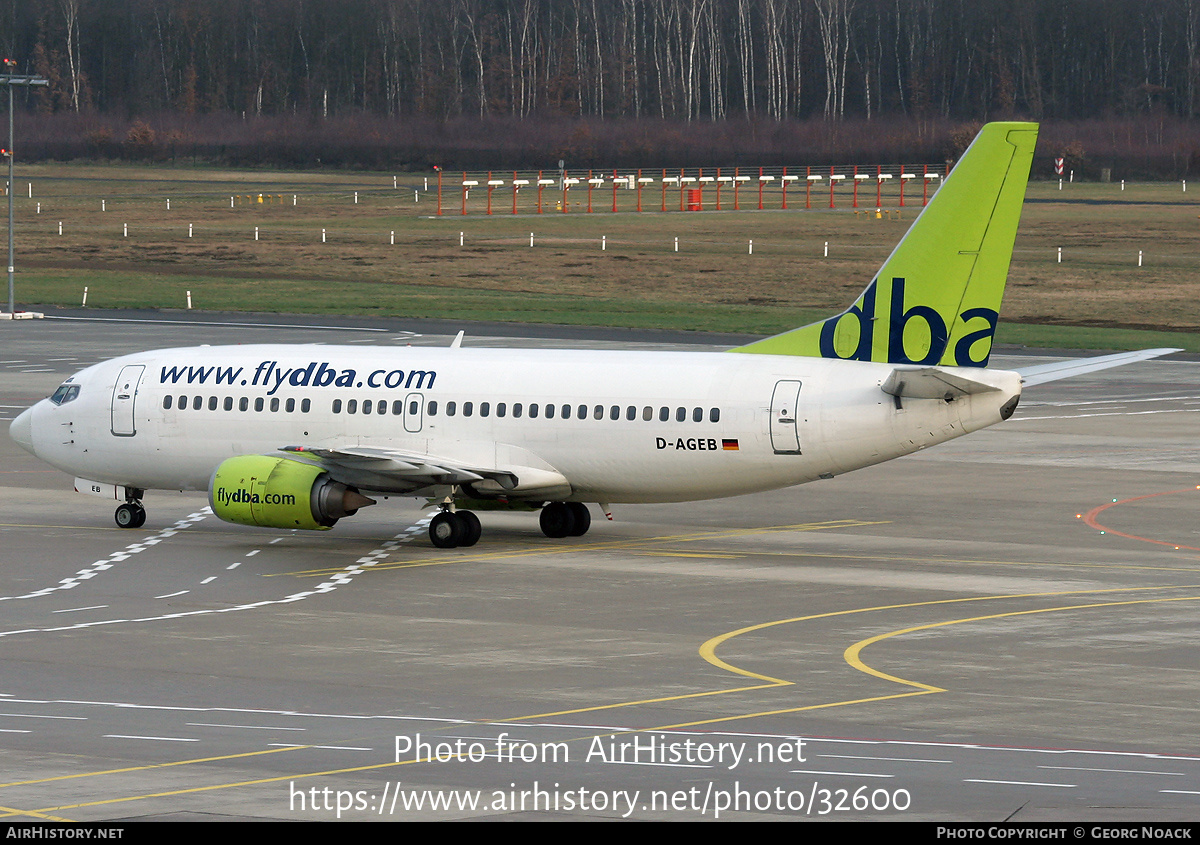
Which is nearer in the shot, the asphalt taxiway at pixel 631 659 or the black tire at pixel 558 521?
the asphalt taxiway at pixel 631 659

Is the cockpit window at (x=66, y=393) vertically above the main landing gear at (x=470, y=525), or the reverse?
the cockpit window at (x=66, y=393)

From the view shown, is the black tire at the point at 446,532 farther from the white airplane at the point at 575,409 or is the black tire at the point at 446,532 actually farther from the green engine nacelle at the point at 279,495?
the green engine nacelle at the point at 279,495

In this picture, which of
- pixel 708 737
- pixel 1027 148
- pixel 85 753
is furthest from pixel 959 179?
pixel 85 753

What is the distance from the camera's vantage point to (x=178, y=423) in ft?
132

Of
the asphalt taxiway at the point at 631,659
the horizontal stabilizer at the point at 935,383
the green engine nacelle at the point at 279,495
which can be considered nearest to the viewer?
the asphalt taxiway at the point at 631,659

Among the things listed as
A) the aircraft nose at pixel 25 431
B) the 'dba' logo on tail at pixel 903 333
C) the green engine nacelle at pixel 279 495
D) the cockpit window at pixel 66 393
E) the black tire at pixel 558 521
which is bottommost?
the black tire at pixel 558 521

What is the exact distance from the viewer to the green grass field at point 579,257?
95.0m

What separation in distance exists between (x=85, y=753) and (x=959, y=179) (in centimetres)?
2125

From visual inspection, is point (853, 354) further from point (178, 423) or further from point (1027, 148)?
point (178, 423)

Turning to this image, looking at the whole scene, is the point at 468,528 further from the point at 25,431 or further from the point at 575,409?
the point at 25,431

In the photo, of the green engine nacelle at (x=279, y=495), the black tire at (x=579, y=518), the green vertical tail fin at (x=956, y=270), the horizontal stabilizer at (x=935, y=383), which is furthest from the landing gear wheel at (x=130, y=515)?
the horizontal stabilizer at (x=935, y=383)

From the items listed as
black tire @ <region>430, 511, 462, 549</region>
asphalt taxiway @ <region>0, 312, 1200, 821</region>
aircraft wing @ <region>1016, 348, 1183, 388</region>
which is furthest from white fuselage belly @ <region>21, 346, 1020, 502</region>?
aircraft wing @ <region>1016, 348, 1183, 388</region>

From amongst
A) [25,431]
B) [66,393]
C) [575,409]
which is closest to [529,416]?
[575,409]

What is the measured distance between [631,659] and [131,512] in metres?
18.0
